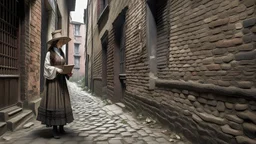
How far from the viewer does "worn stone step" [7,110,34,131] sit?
3.88m

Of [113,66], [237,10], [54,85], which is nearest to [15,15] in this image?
[54,85]

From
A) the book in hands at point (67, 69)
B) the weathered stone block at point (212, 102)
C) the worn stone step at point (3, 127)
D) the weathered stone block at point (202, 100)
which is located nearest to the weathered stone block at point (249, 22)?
the weathered stone block at point (212, 102)

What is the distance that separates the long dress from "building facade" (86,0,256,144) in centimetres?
186

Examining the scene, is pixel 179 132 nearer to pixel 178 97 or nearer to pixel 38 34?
pixel 178 97

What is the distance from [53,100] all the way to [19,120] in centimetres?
113

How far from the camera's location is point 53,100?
3.66m

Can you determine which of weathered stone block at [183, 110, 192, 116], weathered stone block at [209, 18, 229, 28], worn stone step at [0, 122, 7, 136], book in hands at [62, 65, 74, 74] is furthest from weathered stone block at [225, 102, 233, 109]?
worn stone step at [0, 122, 7, 136]

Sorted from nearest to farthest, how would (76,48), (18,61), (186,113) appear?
1. (186,113)
2. (18,61)
3. (76,48)

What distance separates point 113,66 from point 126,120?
11.1 feet

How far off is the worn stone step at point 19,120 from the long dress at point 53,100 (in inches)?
24.2

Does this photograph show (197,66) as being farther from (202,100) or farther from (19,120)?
(19,120)

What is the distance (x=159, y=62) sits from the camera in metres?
4.66

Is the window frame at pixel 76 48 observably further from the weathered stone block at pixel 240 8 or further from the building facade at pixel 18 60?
the weathered stone block at pixel 240 8

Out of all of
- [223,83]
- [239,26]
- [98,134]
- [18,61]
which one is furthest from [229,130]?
[18,61]
